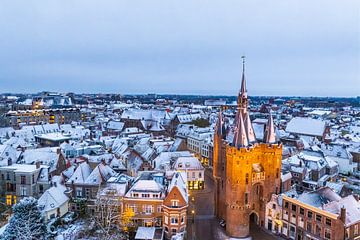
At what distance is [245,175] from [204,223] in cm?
1168

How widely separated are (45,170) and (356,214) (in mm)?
52950

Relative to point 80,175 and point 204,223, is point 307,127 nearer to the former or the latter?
point 204,223

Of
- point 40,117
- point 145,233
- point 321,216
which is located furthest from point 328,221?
point 40,117

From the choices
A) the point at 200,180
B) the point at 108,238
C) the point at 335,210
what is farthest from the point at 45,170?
the point at 335,210

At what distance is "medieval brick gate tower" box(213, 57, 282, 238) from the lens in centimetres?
5131

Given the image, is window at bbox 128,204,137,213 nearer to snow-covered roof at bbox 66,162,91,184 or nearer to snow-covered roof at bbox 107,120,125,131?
snow-covered roof at bbox 66,162,91,184

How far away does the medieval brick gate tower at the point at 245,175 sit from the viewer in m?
51.3

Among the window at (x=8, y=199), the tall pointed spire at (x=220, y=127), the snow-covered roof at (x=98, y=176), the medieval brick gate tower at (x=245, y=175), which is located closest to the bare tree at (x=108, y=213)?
the snow-covered roof at (x=98, y=176)

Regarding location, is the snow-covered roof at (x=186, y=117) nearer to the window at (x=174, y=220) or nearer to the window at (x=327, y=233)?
the window at (x=174, y=220)

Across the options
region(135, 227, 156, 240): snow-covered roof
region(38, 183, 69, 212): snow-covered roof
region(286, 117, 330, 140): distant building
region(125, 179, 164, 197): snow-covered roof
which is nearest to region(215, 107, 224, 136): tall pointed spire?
region(125, 179, 164, 197): snow-covered roof

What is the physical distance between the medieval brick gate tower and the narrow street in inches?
65.1

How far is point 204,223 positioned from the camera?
5581 centimetres

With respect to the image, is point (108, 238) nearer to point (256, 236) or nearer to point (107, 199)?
point (107, 199)

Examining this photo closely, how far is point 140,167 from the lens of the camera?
72.7 m
